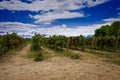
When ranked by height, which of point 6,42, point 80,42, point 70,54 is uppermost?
point 6,42

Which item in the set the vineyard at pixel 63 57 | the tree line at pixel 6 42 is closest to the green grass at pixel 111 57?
the vineyard at pixel 63 57

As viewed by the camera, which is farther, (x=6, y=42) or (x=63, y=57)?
(x=6, y=42)

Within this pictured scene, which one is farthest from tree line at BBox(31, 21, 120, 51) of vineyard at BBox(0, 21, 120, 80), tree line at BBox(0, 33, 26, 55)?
tree line at BBox(0, 33, 26, 55)

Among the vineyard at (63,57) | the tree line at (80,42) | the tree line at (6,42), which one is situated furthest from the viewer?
the tree line at (80,42)

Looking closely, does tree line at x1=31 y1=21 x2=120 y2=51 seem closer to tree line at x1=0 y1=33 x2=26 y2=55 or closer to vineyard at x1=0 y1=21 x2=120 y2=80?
vineyard at x1=0 y1=21 x2=120 y2=80

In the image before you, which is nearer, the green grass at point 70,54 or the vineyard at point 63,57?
the vineyard at point 63,57

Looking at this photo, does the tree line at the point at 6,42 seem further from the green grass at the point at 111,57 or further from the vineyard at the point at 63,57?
the green grass at the point at 111,57

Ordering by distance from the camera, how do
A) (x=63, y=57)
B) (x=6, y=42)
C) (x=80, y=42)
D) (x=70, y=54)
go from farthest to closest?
(x=80, y=42) < (x=6, y=42) < (x=70, y=54) < (x=63, y=57)

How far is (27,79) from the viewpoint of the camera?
10555 mm

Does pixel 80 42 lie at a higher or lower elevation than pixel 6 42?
lower

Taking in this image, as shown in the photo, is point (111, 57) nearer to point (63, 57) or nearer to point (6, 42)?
point (63, 57)

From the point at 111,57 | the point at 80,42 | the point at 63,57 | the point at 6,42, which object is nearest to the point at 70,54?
the point at 63,57

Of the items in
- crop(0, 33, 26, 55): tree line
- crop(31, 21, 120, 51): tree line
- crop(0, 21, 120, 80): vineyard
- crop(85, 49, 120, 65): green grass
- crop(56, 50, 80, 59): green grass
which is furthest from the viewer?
crop(31, 21, 120, 51): tree line

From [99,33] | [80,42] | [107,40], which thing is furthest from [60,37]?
[99,33]
